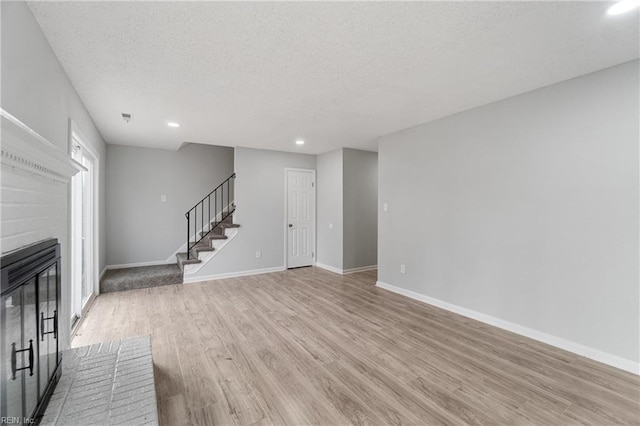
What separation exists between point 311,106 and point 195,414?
307 centimetres

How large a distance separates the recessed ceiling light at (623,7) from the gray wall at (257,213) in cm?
502

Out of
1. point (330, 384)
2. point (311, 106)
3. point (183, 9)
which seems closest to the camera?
point (183, 9)

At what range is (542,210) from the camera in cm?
288

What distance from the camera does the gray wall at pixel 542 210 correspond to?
7.96 ft

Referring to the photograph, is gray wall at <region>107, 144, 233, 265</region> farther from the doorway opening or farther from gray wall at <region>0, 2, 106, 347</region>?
gray wall at <region>0, 2, 106, 347</region>

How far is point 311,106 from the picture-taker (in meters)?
3.38

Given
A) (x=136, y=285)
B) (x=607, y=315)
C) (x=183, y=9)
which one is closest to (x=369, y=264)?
(x=607, y=315)

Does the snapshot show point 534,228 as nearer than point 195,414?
No

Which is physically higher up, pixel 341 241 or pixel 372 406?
pixel 341 241

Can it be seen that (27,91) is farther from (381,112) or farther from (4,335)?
(381,112)

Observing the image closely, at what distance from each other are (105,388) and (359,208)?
4884 millimetres

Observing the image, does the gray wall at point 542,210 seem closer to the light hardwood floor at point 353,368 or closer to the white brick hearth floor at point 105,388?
the light hardwood floor at point 353,368

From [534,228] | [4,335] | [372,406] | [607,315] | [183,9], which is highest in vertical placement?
[183,9]

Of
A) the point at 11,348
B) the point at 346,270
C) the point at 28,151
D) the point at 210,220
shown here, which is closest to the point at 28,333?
the point at 11,348
